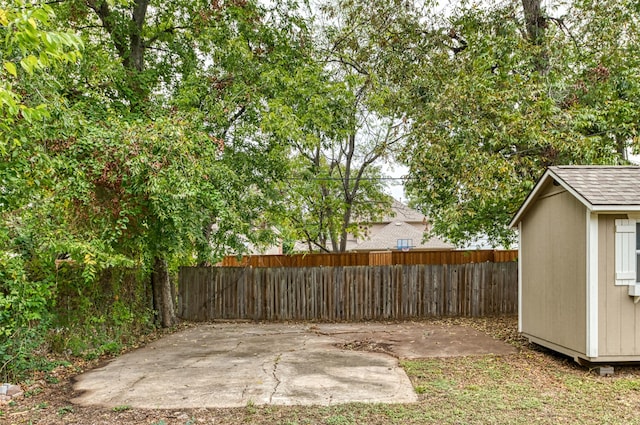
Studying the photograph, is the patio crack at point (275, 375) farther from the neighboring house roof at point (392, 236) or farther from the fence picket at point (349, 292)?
the neighboring house roof at point (392, 236)

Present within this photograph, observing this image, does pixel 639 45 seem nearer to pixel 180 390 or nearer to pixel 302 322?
pixel 302 322

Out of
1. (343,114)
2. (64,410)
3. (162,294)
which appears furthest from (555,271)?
(162,294)

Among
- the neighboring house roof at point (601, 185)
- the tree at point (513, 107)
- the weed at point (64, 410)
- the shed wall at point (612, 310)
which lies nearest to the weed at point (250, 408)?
the weed at point (64, 410)

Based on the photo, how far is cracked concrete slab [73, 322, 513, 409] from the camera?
477 cm

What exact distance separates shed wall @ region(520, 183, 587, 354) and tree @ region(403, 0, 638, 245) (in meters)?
1.32

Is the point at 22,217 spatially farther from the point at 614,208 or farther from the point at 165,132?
the point at 614,208

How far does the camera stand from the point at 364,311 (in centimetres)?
1048

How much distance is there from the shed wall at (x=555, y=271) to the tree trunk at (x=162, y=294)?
6.79 metres

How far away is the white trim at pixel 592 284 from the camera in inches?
218

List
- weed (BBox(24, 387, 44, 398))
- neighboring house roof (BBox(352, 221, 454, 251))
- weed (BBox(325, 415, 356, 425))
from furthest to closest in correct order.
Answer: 1. neighboring house roof (BBox(352, 221, 454, 251))
2. weed (BBox(24, 387, 44, 398))
3. weed (BBox(325, 415, 356, 425))

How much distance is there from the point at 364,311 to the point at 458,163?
13.0 ft

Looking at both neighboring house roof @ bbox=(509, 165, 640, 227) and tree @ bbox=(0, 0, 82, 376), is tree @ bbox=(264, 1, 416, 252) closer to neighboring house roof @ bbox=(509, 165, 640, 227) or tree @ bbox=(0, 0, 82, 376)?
tree @ bbox=(0, 0, 82, 376)

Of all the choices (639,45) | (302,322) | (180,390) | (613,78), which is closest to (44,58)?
(180,390)

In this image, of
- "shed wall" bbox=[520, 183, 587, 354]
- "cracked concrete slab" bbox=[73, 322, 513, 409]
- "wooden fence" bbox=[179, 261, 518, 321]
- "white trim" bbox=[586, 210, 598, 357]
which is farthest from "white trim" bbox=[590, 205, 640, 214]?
"wooden fence" bbox=[179, 261, 518, 321]
